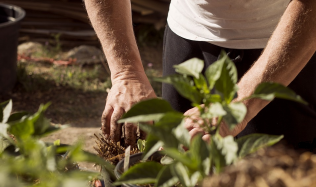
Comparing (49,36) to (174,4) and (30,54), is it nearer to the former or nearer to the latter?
(30,54)

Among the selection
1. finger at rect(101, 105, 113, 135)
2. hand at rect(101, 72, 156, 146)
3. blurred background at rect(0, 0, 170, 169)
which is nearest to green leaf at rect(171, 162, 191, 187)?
hand at rect(101, 72, 156, 146)

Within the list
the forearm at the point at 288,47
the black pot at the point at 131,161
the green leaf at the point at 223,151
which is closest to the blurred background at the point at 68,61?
the forearm at the point at 288,47

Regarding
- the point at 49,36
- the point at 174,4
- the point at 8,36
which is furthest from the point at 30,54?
the point at 174,4

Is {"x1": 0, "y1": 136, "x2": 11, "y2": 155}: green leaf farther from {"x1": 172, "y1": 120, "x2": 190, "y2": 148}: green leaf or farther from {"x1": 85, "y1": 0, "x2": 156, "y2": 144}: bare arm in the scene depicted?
{"x1": 85, "y1": 0, "x2": 156, "y2": 144}: bare arm

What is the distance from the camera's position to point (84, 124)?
156 inches

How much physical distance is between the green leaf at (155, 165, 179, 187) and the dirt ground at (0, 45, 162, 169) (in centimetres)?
305

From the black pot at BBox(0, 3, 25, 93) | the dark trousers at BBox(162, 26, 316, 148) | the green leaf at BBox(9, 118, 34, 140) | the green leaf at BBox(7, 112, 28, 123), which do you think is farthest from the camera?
the black pot at BBox(0, 3, 25, 93)

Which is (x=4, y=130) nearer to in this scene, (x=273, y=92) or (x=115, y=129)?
(x=273, y=92)

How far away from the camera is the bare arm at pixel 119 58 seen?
55.2 inches

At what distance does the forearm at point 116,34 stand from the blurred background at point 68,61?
2.10 meters

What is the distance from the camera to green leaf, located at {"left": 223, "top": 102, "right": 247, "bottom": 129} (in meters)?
0.62

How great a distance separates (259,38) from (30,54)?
416 cm

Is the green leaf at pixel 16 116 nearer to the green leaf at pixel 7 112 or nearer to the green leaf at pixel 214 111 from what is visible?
the green leaf at pixel 7 112

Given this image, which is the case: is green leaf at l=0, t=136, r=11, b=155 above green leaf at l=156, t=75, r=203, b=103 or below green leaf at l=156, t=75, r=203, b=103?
below
